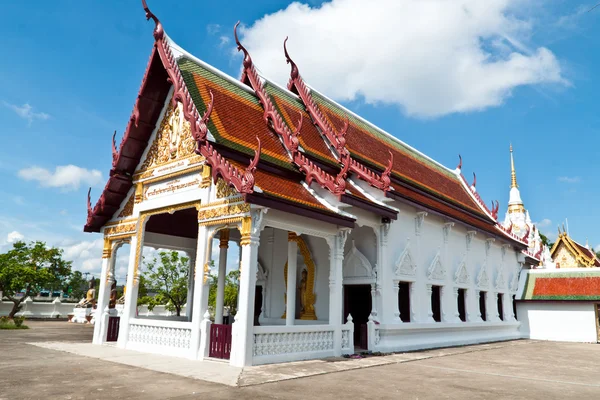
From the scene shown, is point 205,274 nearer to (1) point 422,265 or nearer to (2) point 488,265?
(1) point 422,265

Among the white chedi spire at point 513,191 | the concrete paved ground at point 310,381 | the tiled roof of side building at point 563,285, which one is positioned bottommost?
the concrete paved ground at point 310,381

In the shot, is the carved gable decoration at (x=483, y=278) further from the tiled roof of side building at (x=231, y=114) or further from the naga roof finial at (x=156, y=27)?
the naga roof finial at (x=156, y=27)

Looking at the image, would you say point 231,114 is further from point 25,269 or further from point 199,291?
point 25,269

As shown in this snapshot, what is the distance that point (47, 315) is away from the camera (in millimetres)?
25641

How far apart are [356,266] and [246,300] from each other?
15.0ft

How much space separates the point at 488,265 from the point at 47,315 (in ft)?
74.0

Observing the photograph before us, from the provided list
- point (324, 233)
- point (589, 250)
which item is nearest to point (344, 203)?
point (324, 233)

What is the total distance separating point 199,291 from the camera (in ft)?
32.8

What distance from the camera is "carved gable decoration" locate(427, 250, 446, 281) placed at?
48.0 feet

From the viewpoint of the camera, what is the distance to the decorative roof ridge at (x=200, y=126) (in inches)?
355

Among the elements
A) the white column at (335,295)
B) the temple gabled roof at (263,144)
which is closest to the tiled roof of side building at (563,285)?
the temple gabled roof at (263,144)

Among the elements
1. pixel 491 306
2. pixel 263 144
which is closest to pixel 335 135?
pixel 263 144

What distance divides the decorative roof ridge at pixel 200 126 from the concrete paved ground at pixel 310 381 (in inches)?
138

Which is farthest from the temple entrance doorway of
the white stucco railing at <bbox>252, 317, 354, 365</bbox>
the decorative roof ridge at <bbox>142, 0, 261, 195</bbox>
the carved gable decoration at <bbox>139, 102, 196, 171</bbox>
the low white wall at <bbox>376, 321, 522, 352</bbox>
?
the carved gable decoration at <bbox>139, 102, 196, 171</bbox>
